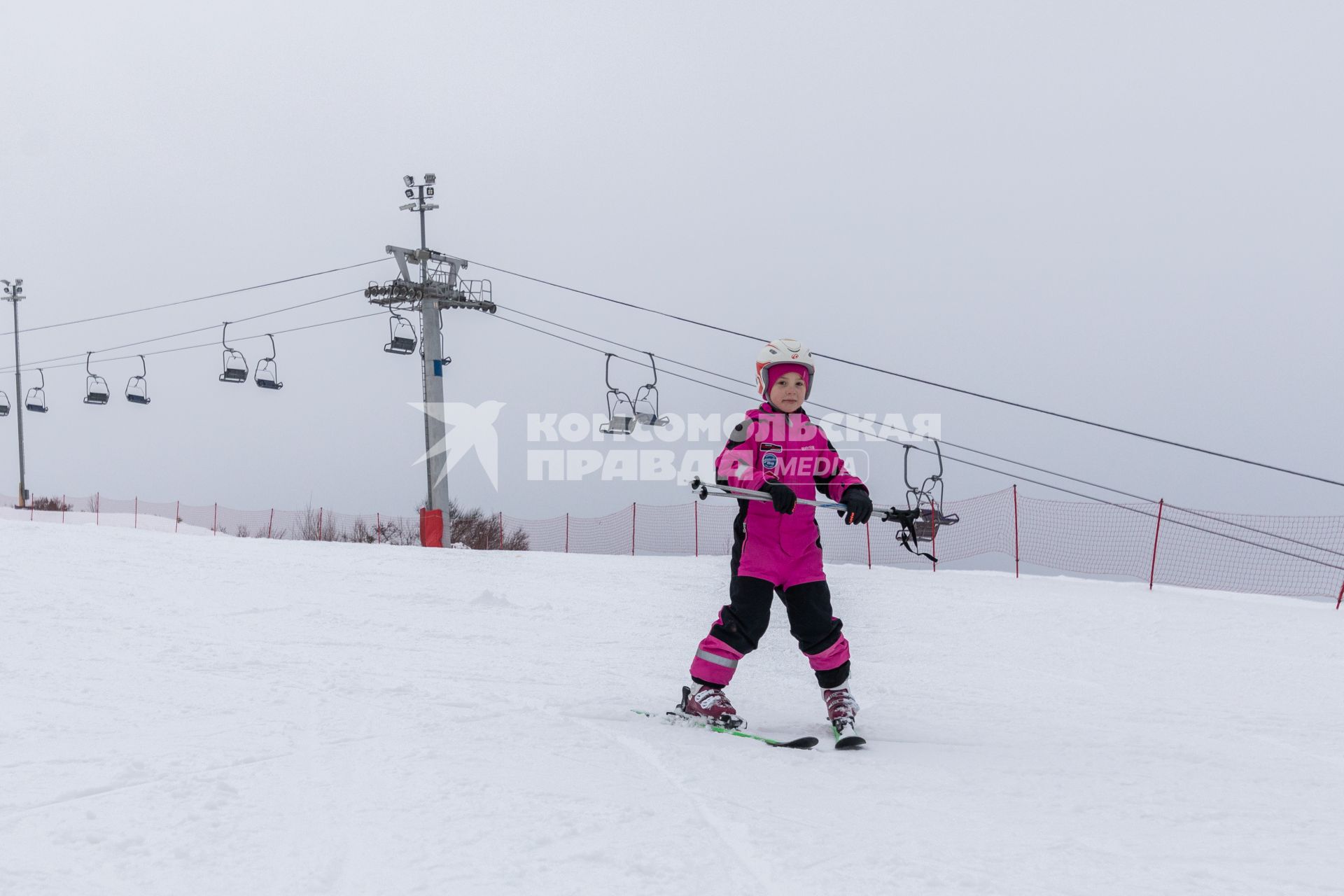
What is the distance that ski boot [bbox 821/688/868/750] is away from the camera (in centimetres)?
400

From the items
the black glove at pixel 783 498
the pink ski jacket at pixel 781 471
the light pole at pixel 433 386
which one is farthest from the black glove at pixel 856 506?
the light pole at pixel 433 386

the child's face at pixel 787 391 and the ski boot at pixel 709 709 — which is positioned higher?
the child's face at pixel 787 391

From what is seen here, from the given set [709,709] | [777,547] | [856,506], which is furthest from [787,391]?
[709,709]

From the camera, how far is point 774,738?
4188mm

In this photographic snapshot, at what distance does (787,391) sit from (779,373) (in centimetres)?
10

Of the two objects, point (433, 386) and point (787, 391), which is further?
point (433, 386)

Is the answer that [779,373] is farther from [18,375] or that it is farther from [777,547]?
[18,375]

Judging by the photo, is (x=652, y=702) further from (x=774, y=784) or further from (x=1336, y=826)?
(x=1336, y=826)

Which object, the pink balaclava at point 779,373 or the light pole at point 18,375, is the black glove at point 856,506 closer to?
the pink balaclava at point 779,373

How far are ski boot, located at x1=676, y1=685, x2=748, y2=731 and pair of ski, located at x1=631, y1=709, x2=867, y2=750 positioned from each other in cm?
1

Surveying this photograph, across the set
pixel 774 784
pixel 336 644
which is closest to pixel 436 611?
pixel 336 644

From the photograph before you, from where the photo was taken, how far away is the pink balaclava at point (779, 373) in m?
4.81

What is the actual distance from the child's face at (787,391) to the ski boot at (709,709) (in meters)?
1.44

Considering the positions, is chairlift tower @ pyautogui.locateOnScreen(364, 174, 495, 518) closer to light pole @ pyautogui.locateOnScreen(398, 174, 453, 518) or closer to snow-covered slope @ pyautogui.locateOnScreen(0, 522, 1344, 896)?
light pole @ pyautogui.locateOnScreen(398, 174, 453, 518)
